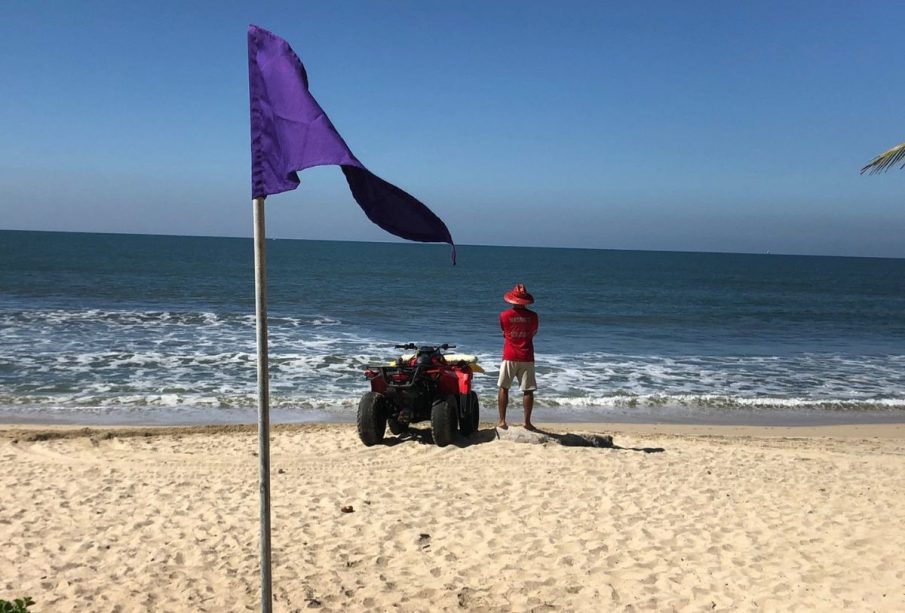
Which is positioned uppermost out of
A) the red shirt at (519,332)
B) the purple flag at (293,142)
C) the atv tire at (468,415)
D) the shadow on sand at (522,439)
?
the purple flag at (293,142)

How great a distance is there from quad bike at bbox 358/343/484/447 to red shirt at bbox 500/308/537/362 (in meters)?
0.60

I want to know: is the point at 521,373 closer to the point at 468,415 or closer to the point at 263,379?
the point at 468,415

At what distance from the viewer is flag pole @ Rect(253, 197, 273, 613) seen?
263 centimetres

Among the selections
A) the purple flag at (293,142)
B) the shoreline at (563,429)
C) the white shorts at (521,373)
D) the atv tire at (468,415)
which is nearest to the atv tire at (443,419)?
the atv tire at (468,415)

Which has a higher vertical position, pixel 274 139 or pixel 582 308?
pixel 274 139

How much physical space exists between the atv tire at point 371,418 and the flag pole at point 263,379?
504 cm

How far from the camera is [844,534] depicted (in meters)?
5.50

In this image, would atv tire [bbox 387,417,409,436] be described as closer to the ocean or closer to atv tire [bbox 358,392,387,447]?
atv tire [bbox 358,392,387,447]

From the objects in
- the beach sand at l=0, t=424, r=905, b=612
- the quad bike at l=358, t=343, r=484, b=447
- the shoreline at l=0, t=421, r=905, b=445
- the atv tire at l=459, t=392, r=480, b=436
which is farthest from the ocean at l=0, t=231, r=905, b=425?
the beach sand at l=0, t=424, r=905, b=612

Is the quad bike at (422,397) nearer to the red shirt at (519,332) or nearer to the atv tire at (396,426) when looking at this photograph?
the atv tire at (396,426)

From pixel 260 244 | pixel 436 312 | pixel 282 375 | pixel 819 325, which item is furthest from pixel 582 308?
pixel 260 244

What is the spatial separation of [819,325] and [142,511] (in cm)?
3052

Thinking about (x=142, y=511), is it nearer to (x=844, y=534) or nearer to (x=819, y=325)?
(x=844, y=534)

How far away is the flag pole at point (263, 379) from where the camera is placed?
2.63 m
